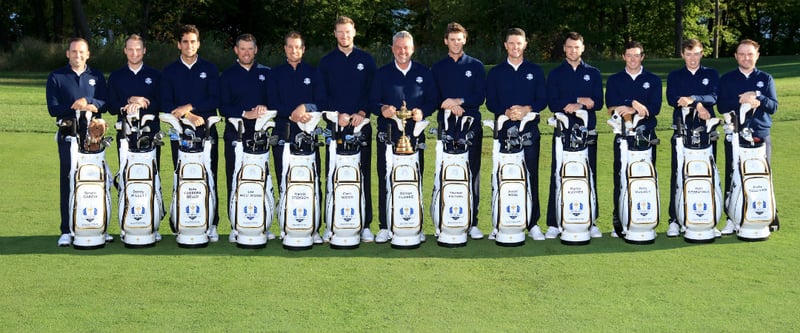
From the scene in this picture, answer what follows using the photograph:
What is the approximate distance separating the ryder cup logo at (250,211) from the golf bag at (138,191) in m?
0.78

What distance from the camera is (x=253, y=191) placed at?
7.83 metres

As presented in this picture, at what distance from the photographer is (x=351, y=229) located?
25.9ft

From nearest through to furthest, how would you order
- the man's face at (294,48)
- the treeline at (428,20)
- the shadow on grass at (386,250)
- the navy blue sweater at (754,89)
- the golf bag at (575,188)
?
the shadow on grass at (386,250) → the golf bag at (575,188) → the man's face at (294,48) → the navy blue sweater at (754,89) → the treeline at (428,20)

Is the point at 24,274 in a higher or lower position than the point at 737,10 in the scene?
lower

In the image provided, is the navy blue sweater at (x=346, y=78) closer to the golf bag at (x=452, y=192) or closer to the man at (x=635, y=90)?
the golf bag at (x=452, y=192)

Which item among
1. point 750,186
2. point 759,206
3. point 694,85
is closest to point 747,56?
point 694,85

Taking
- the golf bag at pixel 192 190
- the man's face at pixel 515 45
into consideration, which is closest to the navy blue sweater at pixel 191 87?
the golf bag at pixel 192 190

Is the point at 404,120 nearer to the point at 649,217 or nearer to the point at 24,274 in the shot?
the point at 649,217

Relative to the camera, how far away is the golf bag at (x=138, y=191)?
786 centimetres

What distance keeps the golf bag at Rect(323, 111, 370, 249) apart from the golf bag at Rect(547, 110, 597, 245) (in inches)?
→ 65.6

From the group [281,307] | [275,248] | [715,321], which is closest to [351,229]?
[275,248]

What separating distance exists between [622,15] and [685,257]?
161ft

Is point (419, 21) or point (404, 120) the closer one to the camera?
point (404, 120)

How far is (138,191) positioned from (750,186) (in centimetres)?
512
